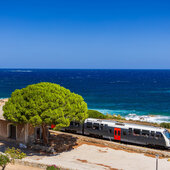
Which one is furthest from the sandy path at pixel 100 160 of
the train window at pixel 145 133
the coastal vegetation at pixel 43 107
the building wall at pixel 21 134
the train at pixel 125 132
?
the building wall at pixel 21 134

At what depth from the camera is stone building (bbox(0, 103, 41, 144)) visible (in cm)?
2569

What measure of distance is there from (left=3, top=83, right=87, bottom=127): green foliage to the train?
4.55 m

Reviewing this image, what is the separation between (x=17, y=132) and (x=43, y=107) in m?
6.38

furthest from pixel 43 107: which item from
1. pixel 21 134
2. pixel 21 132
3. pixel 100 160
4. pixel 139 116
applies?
pixel 139 116

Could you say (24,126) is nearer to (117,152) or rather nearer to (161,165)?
(117,152)

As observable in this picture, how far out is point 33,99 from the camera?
2281 cm

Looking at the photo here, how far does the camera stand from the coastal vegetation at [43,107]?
21938mm

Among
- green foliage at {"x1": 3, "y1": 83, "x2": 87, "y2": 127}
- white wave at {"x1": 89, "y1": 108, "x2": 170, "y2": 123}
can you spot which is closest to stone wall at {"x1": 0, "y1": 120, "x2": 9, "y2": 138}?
green foliage at {"x1": 3, "y1": 83, "x2": 87, "y2": 127}

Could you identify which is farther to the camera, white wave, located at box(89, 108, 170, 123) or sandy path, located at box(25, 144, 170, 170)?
white wave, located at box(89, 108, 170, 123)

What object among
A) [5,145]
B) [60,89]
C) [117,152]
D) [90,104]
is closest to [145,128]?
[117,152]

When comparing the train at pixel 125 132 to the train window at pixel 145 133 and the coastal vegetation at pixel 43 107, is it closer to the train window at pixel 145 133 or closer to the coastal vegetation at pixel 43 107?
the train window at pixel 145 133

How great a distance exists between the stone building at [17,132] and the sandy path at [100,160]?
148 inches

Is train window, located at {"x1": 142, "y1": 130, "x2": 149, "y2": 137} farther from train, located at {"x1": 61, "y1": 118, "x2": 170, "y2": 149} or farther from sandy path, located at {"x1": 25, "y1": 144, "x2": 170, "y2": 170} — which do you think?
sandy path, located at {"x1": 25, "y1": 144, "x2": 170, "y2": 170}

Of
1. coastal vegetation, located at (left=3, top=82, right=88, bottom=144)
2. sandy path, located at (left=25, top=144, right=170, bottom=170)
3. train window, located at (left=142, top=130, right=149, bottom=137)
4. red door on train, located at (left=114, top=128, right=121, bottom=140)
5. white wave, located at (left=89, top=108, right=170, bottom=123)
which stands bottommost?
white wave, located at (left=89, top=108, right=170, bottom=123)
